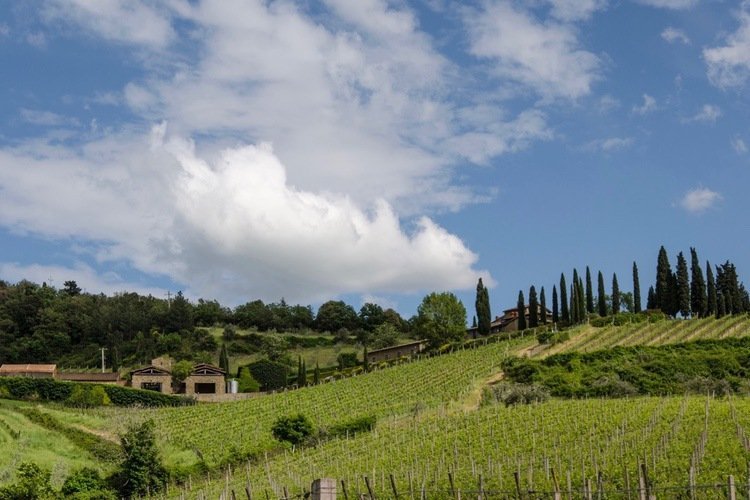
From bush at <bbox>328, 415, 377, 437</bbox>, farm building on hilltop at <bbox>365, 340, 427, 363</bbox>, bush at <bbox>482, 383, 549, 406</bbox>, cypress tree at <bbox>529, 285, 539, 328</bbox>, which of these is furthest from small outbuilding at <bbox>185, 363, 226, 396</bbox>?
bush at <bbox>328, 415, 377, 437</bbox>

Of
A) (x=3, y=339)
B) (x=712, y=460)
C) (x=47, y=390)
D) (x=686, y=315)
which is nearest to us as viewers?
(x=712, y=460)

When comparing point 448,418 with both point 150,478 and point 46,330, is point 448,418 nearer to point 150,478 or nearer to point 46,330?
point 150,478

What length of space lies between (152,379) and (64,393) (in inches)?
425

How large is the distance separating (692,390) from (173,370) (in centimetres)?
4881

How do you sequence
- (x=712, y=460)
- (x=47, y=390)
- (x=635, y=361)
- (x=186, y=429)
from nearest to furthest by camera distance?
(x=712, y=460)
(x=186, y=429)
(x=635, y=361)
(x=47, y=390)

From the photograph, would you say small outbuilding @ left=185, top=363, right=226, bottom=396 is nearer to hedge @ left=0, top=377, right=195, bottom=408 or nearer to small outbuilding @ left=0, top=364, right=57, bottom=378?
hedge @ left=0, top=377, right=195, bottom=408

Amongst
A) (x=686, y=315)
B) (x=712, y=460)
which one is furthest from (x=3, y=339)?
(x=712, y=460)

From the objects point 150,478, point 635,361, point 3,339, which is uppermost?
point 3,339

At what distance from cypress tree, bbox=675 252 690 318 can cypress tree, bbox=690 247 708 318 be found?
70 cm

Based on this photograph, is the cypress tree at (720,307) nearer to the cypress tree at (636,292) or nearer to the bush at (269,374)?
the cypress tree at (636,292)

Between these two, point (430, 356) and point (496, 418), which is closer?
point (496, 418)

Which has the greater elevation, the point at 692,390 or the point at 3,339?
the point at 3,339

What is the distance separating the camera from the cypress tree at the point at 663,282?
81.9 metres

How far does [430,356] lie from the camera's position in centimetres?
8200
